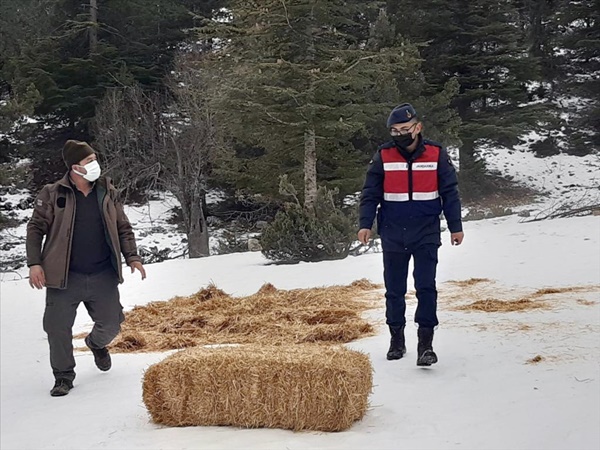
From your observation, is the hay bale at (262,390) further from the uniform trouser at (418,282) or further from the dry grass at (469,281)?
the dry grass at (469,281)

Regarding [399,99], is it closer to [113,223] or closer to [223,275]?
[223,275]

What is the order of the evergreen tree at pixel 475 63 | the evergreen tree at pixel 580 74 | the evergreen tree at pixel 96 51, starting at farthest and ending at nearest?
the evergreen tree at pixel 96 51
the evergreen tree at pixel 580 74
the evergreen tree at pixel 475 63

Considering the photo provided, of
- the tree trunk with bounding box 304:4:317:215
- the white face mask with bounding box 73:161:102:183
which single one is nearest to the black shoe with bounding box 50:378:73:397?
the white face mask with bounding box 73:161:102:183

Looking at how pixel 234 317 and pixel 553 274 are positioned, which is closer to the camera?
pixel 234 317

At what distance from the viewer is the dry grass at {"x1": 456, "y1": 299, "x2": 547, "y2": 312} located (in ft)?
19.9

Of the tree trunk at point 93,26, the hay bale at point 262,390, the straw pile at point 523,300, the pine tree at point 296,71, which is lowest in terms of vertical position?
the straw pile at point 523,300

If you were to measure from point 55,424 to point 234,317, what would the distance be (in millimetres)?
2617

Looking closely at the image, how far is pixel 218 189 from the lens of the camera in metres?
24.2

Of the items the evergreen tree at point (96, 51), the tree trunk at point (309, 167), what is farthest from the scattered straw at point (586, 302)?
the evergreen tree at point (96, 51)

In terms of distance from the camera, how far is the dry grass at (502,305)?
6066 mm

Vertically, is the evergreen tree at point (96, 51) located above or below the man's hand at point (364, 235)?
above

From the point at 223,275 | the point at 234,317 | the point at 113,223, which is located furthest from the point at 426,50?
the point at 113,223

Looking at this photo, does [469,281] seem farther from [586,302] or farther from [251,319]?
[251,319]

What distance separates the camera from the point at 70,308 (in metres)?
4.43
